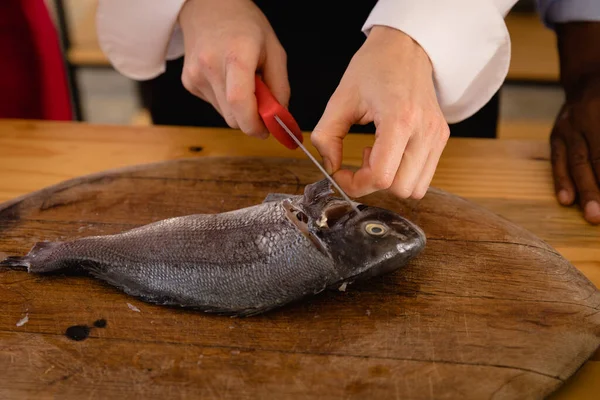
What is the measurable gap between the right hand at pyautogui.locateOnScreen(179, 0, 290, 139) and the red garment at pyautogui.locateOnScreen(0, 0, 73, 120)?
3.15 ft

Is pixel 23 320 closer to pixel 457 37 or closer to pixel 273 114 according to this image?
pixel 273 114

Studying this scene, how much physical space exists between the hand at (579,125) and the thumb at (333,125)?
612mm

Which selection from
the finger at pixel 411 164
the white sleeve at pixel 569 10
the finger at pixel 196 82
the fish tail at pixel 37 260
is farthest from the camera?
the white sleeve at pixel 569 10

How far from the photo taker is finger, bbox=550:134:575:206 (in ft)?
4.71

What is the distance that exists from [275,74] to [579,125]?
0.76 m

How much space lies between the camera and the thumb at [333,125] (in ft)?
3.63

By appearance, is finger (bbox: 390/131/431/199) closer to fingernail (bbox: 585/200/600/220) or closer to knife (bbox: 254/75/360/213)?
knife (bbox: 254/75/360/213)

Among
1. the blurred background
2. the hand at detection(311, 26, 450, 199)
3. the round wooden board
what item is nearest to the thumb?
the hand at detection(311, 26, 450, 199)

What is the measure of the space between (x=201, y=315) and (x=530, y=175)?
2.87 ft

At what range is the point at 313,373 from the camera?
1.00 m

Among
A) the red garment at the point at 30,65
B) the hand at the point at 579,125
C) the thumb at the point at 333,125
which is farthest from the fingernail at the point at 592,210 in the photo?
the red garment at the point at 30,65

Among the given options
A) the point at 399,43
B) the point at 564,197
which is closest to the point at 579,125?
the point at 564,197

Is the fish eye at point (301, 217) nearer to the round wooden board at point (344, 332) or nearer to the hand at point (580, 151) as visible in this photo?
the round wooden board at point (344, 332)

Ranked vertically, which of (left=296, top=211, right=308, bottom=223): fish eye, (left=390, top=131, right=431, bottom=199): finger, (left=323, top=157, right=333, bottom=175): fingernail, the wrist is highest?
the wrist
